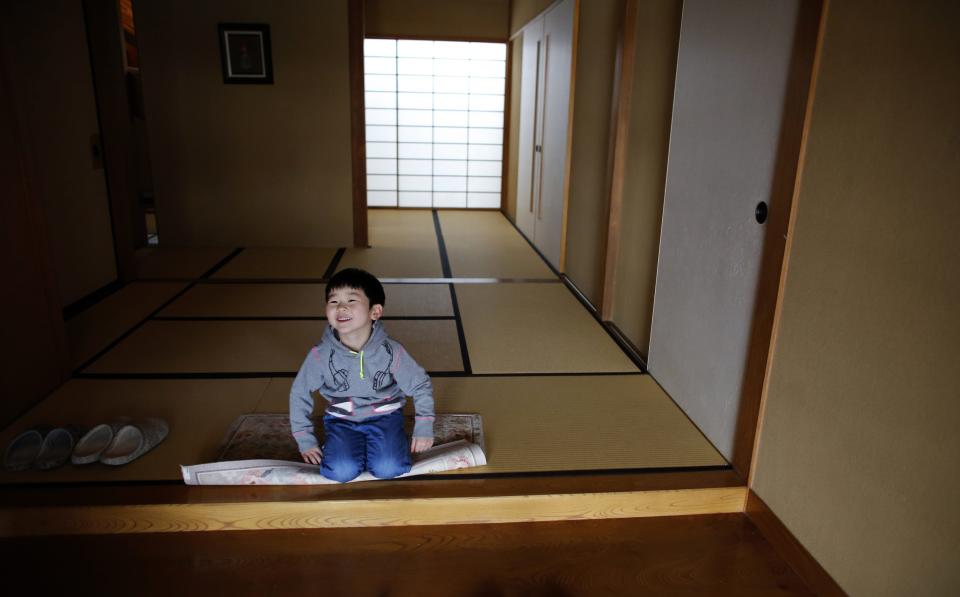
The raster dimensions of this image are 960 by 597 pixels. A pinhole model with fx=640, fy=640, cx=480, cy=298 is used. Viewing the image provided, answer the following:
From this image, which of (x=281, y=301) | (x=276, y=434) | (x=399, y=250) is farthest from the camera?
(x=399, y=250)

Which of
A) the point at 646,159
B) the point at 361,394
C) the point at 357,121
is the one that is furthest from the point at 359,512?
the point at 357,121

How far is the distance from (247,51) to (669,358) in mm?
4353

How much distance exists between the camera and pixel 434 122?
24.8 ft

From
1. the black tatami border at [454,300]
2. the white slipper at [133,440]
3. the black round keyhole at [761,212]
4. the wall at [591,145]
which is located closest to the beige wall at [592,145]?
the wall at [591,145]

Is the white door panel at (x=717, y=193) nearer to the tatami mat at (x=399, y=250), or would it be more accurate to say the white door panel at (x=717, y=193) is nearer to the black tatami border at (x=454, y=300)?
the black tatami border at (x=454, y=300)

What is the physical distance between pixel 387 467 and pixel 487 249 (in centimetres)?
379

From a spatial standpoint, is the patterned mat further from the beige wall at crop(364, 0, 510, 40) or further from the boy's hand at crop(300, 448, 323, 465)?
the beige wall at crop(364, 0, 510, 40)

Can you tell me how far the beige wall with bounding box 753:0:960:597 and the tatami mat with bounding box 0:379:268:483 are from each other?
1.87 metres

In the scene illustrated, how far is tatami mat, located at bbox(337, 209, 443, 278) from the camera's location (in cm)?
484

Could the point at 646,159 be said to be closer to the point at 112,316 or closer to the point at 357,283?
the point at 357,283

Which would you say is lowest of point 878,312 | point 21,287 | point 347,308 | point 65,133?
point 21,287

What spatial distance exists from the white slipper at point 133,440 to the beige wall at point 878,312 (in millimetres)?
2027

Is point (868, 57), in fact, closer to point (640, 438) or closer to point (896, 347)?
point (896, 347)

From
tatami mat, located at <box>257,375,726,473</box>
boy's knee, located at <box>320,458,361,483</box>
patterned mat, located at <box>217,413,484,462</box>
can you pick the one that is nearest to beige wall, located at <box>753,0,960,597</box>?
tatami mat, located at <box>257,375,726,473</box>
